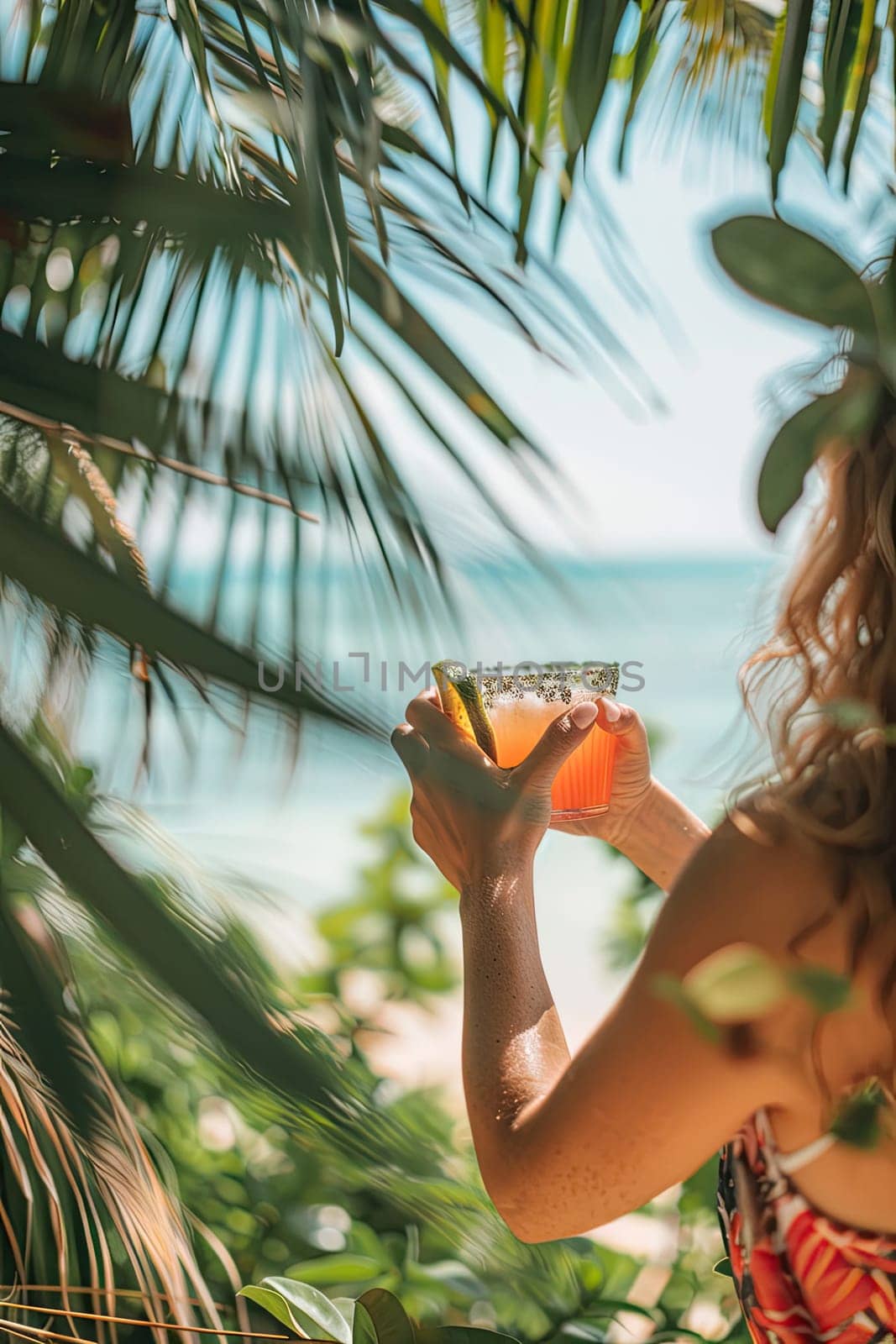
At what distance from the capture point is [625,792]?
0.80m

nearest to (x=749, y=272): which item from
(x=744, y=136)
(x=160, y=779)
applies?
(x=160, y=779)

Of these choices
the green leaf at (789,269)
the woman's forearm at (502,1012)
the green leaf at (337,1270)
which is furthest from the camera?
the green leaf at (337,1270)

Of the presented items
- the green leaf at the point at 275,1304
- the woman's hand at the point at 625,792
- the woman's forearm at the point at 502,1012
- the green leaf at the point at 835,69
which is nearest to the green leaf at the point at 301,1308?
the green leaf at the point at 275,1304

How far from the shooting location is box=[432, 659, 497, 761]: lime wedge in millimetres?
639

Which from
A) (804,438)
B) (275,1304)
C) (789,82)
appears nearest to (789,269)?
(804,438)

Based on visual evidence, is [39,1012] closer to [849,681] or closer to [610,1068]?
[610,1068]

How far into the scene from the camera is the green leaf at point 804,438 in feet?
0.48

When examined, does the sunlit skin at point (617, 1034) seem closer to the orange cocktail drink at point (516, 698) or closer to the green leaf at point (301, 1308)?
the orange cocktail drink at point (516, 698)

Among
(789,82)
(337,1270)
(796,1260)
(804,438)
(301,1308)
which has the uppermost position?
(789,82)

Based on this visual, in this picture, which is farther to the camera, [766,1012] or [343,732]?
[343,732]

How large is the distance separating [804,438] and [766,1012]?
318mm

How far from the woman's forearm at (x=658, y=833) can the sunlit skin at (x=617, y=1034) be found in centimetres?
12

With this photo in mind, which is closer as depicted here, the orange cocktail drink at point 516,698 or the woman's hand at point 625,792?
the orange cocktail drink at point 516,698

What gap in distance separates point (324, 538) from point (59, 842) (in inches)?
7.3
